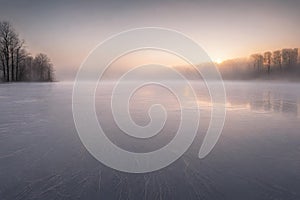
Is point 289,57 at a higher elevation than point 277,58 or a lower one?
higher

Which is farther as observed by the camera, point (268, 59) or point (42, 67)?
point (268, 59)

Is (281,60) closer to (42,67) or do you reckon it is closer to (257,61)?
(257,61)

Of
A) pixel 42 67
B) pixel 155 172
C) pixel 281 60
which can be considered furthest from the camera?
pixel 281 60

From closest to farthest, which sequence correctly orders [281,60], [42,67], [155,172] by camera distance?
Result: [155,172] < [42,67] < [281,60]

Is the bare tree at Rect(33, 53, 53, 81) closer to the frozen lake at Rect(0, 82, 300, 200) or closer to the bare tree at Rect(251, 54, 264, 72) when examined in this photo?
the frozen lake at Rect(0, 82, 300, 200)

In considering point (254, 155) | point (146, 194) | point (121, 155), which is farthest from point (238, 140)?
point (146, 194)

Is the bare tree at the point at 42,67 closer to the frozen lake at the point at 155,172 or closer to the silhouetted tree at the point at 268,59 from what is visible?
the frozen lake at the point at 155,172

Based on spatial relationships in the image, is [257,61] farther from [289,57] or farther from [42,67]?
[42,67]

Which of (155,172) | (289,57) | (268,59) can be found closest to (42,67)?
(155,172)

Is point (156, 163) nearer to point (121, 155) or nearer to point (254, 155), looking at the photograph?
point (121, 155)

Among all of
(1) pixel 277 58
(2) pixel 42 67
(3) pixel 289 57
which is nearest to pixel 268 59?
(1) pixel 277 58

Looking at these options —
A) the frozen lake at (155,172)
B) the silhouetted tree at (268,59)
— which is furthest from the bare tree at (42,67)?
the silhouetted tree at (268,59)

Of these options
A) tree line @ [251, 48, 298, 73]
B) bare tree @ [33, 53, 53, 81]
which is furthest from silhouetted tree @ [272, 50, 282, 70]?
bare tree @ [33, 53, 53, 81]

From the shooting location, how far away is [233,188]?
9.29ft
